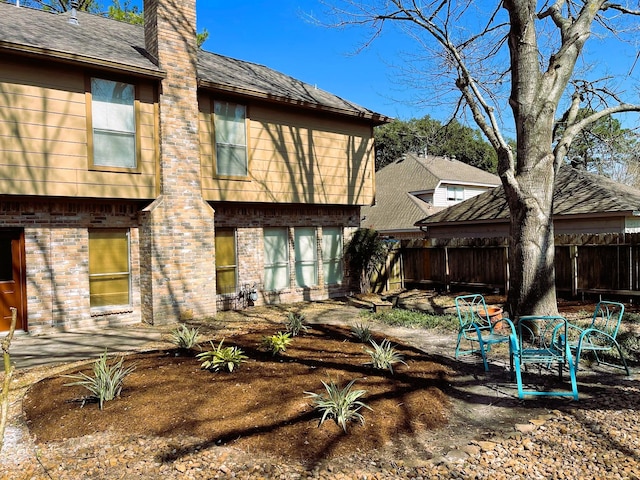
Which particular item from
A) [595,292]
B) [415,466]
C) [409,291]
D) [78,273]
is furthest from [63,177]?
[595,292]

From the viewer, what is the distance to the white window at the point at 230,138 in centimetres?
1140

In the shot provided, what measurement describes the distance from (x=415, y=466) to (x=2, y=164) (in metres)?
8.90

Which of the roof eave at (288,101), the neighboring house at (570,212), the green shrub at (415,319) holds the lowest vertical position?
the green shrub at (415,319)

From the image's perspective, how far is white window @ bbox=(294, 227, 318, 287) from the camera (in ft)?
44.7

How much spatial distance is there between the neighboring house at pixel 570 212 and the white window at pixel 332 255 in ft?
21.2

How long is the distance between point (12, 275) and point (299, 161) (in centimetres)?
749

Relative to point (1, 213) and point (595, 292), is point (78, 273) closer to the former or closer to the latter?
point (1, 213)

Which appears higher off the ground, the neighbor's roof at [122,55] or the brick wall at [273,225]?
the neighbor's roof at [122,55]

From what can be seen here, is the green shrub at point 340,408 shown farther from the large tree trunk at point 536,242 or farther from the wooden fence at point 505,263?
the wooden fence at point 505,263

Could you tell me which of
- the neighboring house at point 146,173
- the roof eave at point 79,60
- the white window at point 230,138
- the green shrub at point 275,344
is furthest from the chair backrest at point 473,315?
the roof eave at point 79,60

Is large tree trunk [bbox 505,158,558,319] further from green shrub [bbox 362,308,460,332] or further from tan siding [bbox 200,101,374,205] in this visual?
tan siding [bbox 200,101,374,205]

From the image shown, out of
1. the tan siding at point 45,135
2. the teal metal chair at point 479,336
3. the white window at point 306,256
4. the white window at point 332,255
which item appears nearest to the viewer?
the teal metal chair at point 479,336

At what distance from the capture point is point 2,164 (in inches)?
332

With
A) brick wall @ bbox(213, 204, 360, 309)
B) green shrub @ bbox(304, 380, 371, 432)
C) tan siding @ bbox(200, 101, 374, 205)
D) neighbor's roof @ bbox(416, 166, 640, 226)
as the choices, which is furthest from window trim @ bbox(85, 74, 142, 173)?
neighbor's roof @ bbox(416, 166, 640, 226)
